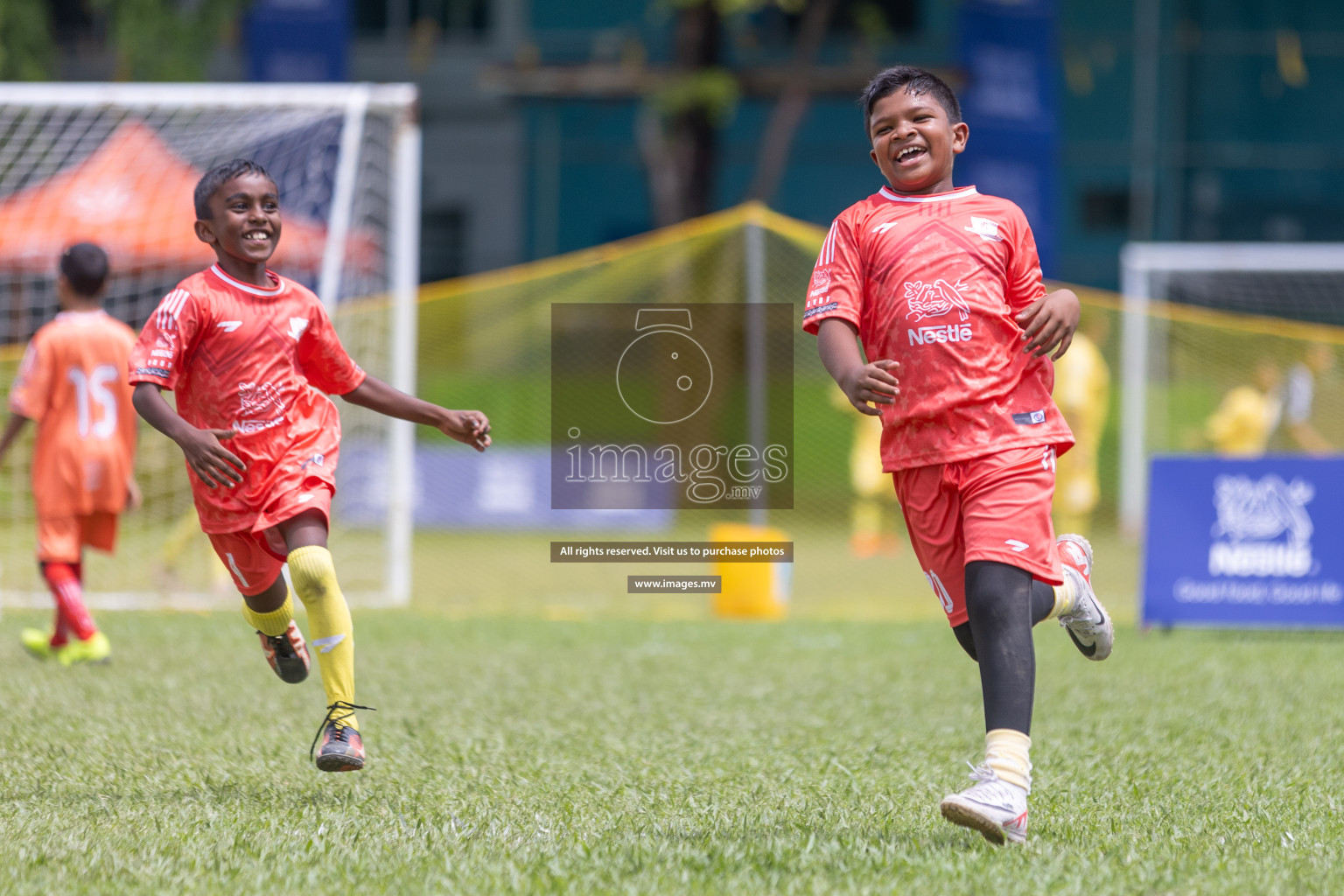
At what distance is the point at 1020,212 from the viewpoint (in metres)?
3.80

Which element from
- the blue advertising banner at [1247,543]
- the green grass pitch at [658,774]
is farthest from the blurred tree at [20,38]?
the blue advertising banner at [1247,543]

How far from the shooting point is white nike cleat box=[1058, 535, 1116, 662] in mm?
3818

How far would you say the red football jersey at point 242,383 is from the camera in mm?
4199

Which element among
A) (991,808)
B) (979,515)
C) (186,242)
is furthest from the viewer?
(186,242)

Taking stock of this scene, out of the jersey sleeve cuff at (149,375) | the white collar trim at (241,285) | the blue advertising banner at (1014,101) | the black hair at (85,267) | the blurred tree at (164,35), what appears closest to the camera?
the jersey sleeve cuff at (149,375)

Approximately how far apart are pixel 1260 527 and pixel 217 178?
6.58m

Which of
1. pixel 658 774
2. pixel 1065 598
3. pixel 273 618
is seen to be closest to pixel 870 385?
pixel 1065 598

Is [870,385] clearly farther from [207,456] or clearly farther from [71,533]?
[71,533]

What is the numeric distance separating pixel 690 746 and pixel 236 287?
2.12 meters

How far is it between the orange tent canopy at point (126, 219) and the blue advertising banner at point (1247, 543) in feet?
26.9

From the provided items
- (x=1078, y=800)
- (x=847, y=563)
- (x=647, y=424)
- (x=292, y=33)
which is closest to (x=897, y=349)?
(x=1078, y=800)

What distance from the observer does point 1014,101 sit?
644 inches

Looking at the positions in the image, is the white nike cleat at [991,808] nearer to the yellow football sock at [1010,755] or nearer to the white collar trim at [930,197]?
the yellow football sock at [1010,755]

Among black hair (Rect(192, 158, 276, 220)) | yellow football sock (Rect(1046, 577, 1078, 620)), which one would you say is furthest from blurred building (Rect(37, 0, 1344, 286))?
yellow football sock (Rect(1046, 577, 1078, 620))
